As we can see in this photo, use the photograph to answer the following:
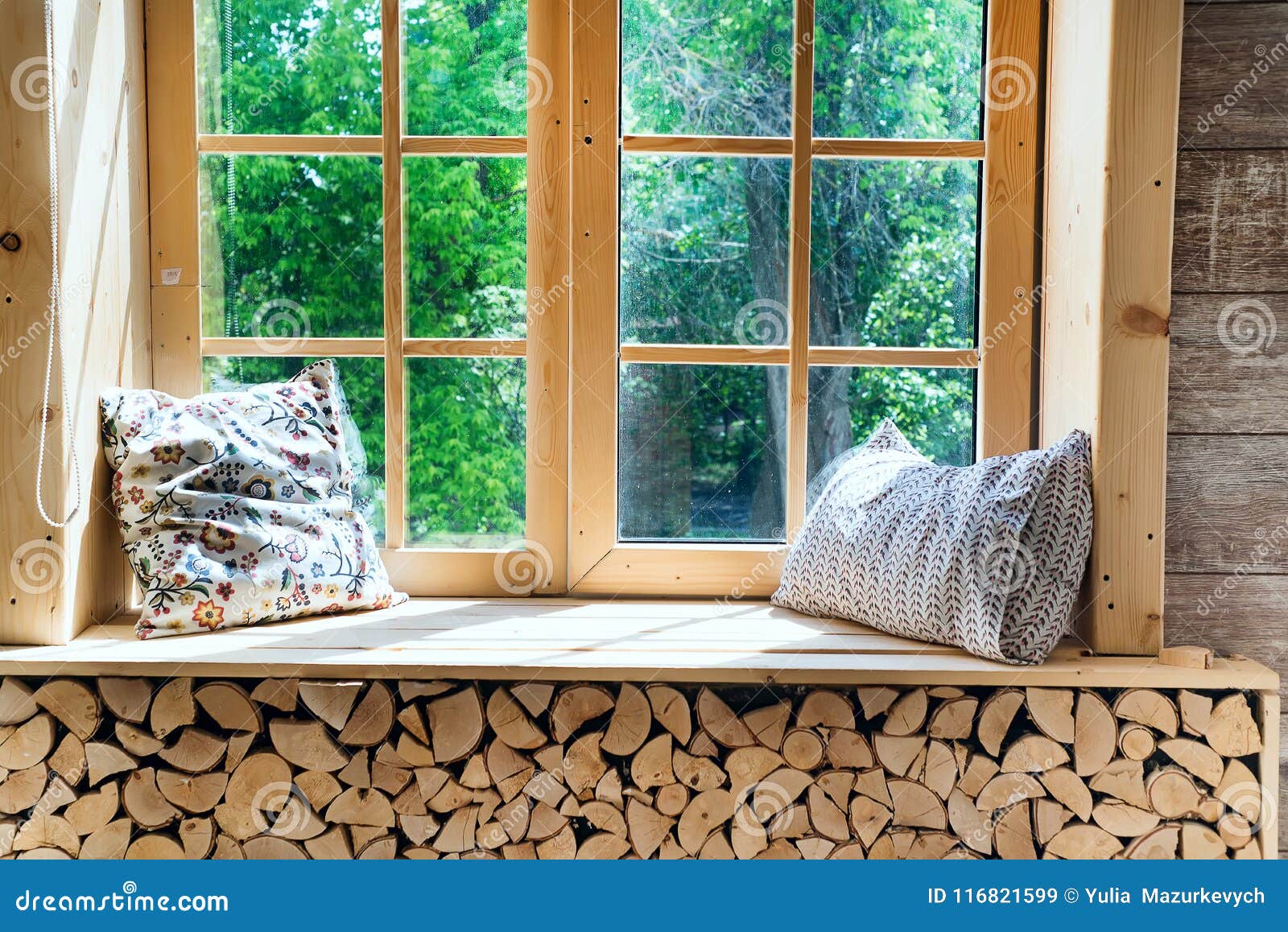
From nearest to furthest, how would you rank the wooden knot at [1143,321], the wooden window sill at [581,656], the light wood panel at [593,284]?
the wooden window sill at [581,656], the wooden knot at [1143,321], the light wood panel at [593,284]

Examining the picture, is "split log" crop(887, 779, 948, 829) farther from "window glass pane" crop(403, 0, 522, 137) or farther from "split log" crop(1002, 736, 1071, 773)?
"window glass pane" crop(403, 0, 522, 137)

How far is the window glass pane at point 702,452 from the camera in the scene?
1.88 m

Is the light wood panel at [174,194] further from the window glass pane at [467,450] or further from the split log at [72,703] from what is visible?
the split log at [72,703]

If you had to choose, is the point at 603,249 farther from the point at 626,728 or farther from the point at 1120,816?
the point at 1120,816

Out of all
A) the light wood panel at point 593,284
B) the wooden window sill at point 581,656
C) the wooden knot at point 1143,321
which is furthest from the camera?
the light wood panel at point 593,284

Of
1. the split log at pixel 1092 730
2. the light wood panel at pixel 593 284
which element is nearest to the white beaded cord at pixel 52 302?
the light wood panel at pixel 593 284

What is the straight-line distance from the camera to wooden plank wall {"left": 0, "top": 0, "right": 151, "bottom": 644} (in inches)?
59.3

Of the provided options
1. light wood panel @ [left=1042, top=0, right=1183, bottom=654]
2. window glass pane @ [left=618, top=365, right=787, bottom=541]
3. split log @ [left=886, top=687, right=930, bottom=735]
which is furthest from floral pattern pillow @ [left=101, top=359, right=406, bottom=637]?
light wood panel @ [left=1042, top=0, right=1183, bottom=654]

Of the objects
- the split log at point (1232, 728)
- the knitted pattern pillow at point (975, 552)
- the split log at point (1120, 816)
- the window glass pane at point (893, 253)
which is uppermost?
the window glass pane at point (893, 253)

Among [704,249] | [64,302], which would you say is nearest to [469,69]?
[704,249]

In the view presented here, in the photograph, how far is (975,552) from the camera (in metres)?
1.49

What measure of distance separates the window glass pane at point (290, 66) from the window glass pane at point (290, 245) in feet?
0.24

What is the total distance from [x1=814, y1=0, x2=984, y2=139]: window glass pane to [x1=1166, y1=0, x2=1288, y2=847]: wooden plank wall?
1.13 feet
